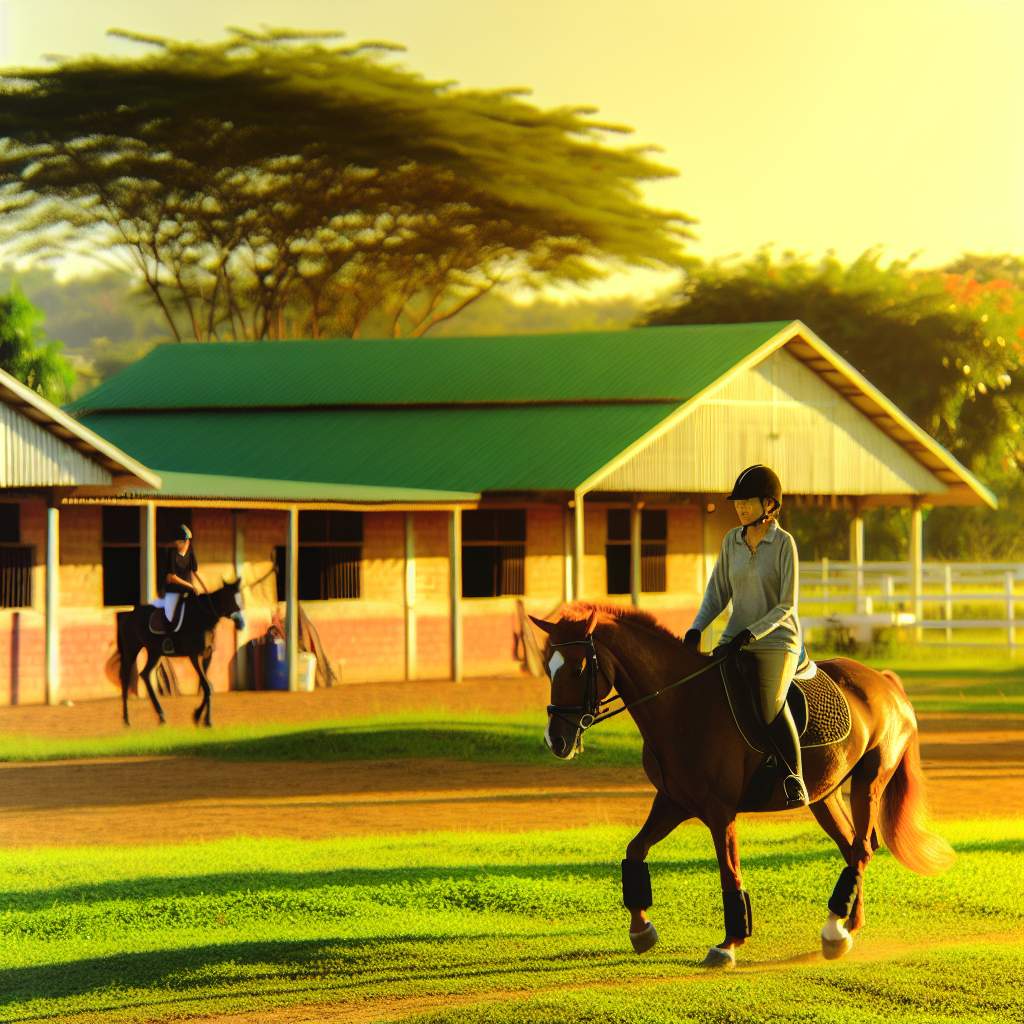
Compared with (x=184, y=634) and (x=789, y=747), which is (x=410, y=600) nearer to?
(x=184, y=634)

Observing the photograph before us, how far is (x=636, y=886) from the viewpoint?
9.02 meters

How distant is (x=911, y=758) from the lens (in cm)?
1036

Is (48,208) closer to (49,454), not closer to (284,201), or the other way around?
(284,201)

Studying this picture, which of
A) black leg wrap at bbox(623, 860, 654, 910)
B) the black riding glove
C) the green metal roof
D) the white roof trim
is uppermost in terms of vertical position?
the white roof trim

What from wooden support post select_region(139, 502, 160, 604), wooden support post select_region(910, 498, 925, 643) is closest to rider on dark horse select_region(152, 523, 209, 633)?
wooden support post select_region(139, 502, 160, 604)

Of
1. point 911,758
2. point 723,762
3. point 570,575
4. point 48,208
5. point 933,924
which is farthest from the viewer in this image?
point 48,208

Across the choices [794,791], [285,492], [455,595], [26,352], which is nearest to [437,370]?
[455,595]

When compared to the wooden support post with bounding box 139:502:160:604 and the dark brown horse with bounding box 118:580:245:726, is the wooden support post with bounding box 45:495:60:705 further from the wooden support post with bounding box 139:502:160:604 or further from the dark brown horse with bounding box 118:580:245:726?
the dark brown horse with bounding box 118:580:245:726

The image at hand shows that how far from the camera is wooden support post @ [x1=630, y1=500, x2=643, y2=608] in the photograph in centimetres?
3142

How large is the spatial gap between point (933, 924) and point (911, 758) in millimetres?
1301

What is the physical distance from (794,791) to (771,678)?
0.55 meters

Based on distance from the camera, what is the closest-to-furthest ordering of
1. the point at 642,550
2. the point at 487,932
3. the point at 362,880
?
1. the point at 487,932
2. the point at 362,880
3. the point at 642,550

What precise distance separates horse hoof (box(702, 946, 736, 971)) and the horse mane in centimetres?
138

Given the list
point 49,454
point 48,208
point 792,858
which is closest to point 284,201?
point 48,208
